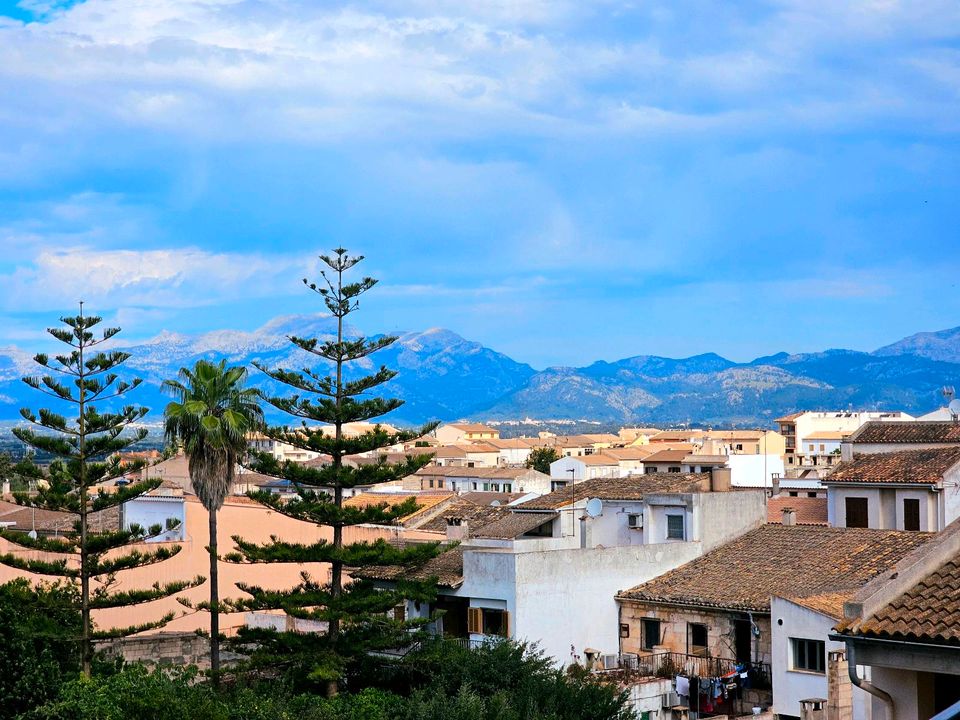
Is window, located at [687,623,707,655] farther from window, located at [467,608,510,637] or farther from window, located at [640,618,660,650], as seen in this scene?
window, located at [467,608,510,637]

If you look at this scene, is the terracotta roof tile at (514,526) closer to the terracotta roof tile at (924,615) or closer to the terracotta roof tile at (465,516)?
the terracotta roof tile at (465,516)

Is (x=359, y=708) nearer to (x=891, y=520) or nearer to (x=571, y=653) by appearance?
(x=571, y=653)

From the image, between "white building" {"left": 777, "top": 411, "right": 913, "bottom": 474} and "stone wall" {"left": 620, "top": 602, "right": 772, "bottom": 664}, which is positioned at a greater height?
"white building" {"left": 777, "top": 411, "right": 913, "bottom": 474}

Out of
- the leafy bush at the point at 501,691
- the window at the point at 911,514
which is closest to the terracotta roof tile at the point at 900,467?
the window at the point at 911,514

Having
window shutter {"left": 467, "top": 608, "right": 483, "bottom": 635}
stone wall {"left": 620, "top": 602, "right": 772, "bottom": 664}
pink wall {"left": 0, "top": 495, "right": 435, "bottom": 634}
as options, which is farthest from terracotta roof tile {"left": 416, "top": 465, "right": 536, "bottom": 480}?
window shutter {"left": 467, "top": 608, "right": 483, "bottom": 635}

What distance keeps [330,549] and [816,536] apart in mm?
12435

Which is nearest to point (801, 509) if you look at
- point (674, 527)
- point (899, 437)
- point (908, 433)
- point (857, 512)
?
point (899, 437)

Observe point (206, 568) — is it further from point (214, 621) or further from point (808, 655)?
point (808, 655)

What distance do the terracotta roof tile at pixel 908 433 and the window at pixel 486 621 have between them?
2159cm

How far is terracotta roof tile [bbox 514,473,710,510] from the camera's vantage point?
38628 mm

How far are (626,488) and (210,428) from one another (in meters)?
15.1

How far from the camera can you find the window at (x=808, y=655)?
24.5 meters

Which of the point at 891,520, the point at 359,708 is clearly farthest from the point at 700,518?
the point at 359,708

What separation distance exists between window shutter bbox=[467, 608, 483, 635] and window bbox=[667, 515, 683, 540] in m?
7.83
